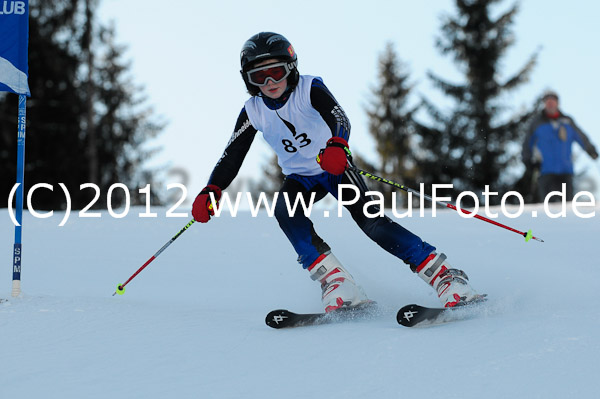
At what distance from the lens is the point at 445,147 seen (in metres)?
18.5

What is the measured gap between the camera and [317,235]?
380 centimetres

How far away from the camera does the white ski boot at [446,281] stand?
3.47 m

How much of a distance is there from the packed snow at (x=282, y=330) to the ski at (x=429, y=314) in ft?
0.25

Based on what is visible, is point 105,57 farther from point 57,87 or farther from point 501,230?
point 501,230

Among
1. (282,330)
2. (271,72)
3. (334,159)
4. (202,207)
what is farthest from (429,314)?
(271,72)

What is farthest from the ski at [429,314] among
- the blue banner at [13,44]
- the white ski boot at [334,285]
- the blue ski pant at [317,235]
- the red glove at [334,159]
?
the blue banner at [13,44]

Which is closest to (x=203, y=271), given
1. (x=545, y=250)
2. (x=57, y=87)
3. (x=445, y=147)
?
(x=545, y=250)

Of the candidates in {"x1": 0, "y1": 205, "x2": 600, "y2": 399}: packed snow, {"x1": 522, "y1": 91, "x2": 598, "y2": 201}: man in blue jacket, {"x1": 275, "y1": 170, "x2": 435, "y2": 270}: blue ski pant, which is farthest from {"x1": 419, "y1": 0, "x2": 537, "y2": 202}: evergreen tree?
{"x1": 275, "y1": 170, "x2": 435, "y2": 270}: blue ski pant

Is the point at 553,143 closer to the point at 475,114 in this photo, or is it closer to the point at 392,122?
the point at 475,114

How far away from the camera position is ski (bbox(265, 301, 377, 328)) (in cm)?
328

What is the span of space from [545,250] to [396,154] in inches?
673

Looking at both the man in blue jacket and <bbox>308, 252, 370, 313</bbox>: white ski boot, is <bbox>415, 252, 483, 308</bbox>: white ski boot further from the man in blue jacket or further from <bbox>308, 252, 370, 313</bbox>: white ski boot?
the man in blue jacket

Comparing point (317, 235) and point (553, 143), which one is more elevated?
point (553, 143)

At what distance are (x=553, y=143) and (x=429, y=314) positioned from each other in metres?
5.79
